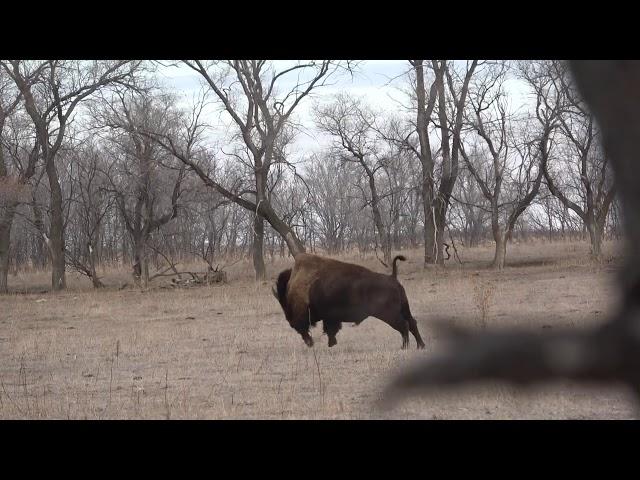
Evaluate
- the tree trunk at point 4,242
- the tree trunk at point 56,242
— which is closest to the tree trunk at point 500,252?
the tree trunk at point 56,242

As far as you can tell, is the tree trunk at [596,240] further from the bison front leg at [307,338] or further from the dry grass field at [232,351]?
the bison front leg at [307,338]

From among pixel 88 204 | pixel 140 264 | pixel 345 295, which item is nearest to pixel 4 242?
pixel 88 204

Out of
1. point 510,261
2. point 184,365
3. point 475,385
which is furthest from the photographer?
point 510,261

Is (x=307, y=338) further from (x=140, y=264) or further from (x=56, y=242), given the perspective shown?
(x=56, y=242)

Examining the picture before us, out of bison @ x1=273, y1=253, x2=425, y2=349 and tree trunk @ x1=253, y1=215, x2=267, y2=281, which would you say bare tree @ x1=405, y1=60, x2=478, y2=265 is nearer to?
tree trunk @ x1=253, y1=215, x2=267, y2=281

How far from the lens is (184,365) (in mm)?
10859

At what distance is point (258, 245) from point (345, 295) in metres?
13.1

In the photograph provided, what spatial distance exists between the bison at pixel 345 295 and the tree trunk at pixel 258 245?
12.4m

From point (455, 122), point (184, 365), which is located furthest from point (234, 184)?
point (184, 365)

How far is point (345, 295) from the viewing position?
10.8m

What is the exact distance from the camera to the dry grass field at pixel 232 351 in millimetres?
7246

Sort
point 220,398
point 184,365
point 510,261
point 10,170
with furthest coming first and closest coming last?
point 10,170
point 510,261
point 184,365
point 220,398

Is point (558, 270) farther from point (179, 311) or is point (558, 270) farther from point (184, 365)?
point (184, 365)

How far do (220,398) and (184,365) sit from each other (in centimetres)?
261
